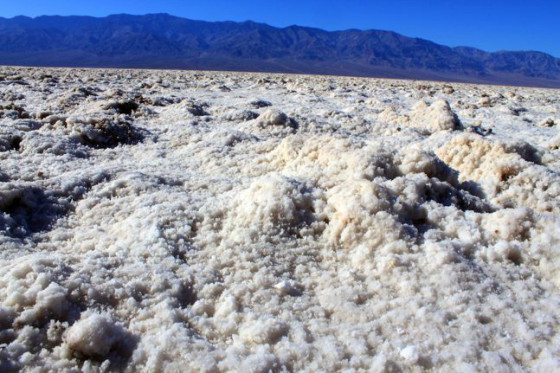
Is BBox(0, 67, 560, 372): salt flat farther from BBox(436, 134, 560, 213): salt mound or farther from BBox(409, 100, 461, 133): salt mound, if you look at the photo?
BBox(409, 100, 461, 133): salt mound

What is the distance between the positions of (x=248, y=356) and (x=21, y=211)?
1384mm

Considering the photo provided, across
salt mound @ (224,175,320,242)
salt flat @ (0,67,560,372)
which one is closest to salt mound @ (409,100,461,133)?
salt flat @ (0,67,560,372)

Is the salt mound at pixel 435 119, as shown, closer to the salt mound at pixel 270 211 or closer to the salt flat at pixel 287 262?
the salt flat at pixel 287 262

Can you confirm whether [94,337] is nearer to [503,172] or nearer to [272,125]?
[503,172]

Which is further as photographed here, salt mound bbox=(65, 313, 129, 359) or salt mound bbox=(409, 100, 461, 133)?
salt mound bbox=(409, 100, 461, 133)

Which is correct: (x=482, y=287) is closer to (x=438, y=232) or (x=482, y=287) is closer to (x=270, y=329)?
(x=438, y=232)

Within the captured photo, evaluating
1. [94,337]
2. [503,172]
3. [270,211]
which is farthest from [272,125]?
[94,337]

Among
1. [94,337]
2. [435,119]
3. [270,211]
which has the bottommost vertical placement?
[94,337]

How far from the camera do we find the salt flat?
49.7 inches

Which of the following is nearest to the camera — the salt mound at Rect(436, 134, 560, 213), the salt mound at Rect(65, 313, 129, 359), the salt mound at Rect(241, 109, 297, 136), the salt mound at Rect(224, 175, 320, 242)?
the salt mound at Rect(65, 313, 129, 359)

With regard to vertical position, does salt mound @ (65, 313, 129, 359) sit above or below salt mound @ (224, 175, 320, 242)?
below

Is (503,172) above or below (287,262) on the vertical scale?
above

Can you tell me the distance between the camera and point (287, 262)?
1710 mm

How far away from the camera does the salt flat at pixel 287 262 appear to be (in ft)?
4.14
